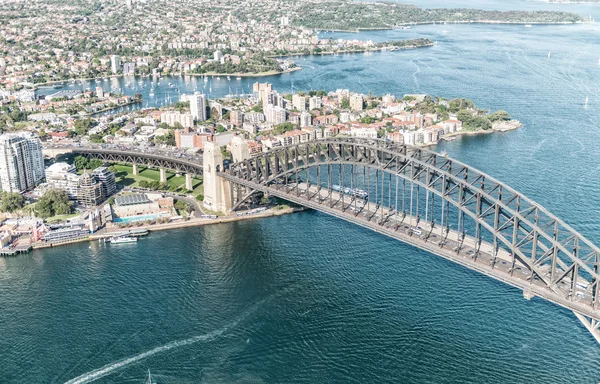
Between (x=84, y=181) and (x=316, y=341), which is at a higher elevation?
(x=84, y=181)

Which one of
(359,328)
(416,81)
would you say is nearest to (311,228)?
(359,328)

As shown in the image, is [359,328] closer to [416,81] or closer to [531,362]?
[531,362]

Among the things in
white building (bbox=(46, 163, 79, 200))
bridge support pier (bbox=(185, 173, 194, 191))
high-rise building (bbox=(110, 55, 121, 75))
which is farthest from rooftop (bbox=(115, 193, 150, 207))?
high-rise building (bbox=(110, 55, 121, 75))

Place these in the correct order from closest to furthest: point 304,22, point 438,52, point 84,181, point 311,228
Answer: point 311,228, point 84,181, point 438,52, point 304,22

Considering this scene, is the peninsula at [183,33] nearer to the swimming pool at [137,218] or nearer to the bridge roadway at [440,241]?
the swimming pool at [137,218]

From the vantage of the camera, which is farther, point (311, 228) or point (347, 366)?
point (311, 228)

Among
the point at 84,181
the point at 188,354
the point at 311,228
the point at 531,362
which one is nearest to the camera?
the point at 531,362
